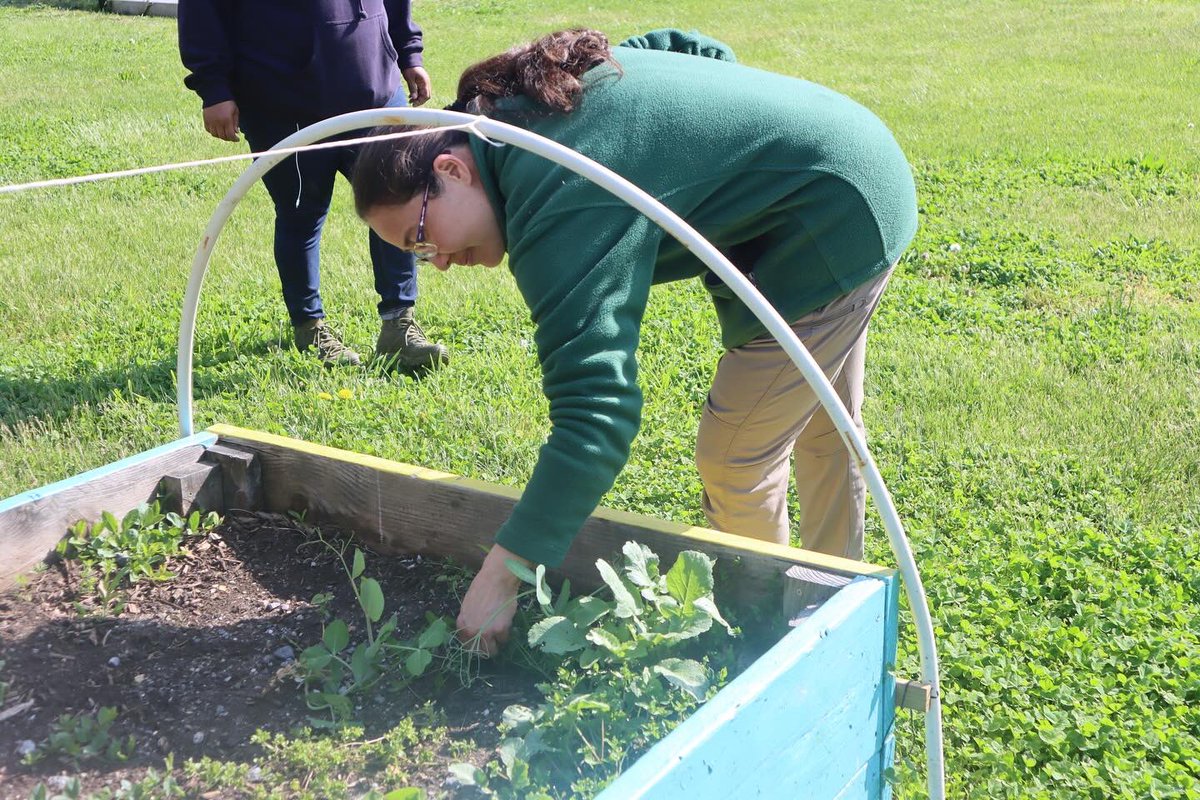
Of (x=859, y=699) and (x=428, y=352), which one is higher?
(x=859, y=699)

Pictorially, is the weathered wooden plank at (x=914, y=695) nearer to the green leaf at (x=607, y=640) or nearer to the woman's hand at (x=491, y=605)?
the green leaf at (x=607, y=640)

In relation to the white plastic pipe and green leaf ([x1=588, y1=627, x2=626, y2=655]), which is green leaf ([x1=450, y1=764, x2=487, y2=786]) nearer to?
green leaf ([x1=588, y1=627, x2=626, y2=655])

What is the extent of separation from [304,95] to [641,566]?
2.65 m

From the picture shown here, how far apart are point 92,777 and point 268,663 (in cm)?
41

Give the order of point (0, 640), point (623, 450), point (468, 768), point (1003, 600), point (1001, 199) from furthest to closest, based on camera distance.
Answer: point (1001, 199) → point (1003, 600) → point (0, 640) → point (623, 450) → point (468, 768)

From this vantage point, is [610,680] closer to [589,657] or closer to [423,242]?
[589,657]

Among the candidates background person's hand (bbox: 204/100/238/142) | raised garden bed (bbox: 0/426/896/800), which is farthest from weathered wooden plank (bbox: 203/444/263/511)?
background person's hand (bbox: 204/100/238/142)

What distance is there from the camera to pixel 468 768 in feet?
5.81

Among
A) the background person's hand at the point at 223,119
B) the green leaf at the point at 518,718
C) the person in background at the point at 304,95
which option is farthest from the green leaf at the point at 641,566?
the background person's hand at the point at 223,119

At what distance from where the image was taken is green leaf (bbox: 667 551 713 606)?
1979 millimetres

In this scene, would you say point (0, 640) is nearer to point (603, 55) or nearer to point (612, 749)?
point (612, 749)

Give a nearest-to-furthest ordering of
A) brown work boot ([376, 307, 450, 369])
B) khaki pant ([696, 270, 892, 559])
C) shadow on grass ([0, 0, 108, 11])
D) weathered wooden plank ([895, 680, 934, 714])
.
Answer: weathered wooden plank ([895, 680, 934, 714]) < khaki pant ([696, 270, 892, 559]) < brown work boot ([376, 307, 450, 369]) < shadow on grass ([0, 0, 108, 11])

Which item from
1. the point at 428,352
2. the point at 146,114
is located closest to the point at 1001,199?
the point at 428,352

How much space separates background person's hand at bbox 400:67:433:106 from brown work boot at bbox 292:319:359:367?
0.95m
